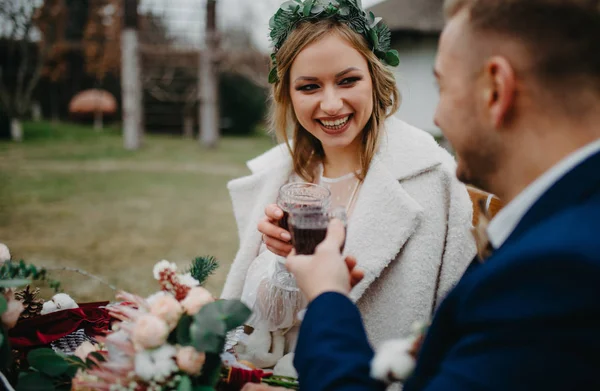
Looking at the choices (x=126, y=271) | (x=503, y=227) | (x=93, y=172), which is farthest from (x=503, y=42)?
(x=93, y=172)

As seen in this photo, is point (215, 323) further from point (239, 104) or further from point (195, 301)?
point (239, 104)

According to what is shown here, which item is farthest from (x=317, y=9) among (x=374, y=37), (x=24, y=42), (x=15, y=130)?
(x=24, y=42)

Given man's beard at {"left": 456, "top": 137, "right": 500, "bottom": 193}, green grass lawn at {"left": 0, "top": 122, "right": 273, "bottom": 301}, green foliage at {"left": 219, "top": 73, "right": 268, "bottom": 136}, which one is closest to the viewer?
man's beard at {"left": 456, "top": 137, "right": 500, "bottom": 193}

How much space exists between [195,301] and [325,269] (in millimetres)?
382

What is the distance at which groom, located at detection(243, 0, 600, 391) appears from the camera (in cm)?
87

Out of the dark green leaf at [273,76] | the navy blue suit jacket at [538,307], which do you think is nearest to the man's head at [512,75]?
the navy blue suit jacket at [538,307]

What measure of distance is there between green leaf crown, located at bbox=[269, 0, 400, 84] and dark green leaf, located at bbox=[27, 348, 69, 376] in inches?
65.3

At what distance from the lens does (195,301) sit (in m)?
1.41

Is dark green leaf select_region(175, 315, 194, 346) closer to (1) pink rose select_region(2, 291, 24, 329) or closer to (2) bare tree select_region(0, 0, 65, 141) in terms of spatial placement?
(1) pink rose select_region(2, 291, 24, 329)

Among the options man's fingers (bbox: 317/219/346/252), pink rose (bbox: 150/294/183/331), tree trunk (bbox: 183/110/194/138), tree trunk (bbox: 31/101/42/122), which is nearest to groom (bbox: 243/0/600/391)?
man's fingers (bbox: 317/219/346/252)

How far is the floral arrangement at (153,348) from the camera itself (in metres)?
1.33

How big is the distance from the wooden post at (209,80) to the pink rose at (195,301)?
17.0 m

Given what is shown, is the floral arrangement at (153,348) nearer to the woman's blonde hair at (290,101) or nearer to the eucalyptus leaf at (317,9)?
the woman's blonde hair at (290,101)

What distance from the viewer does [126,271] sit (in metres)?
5.63
